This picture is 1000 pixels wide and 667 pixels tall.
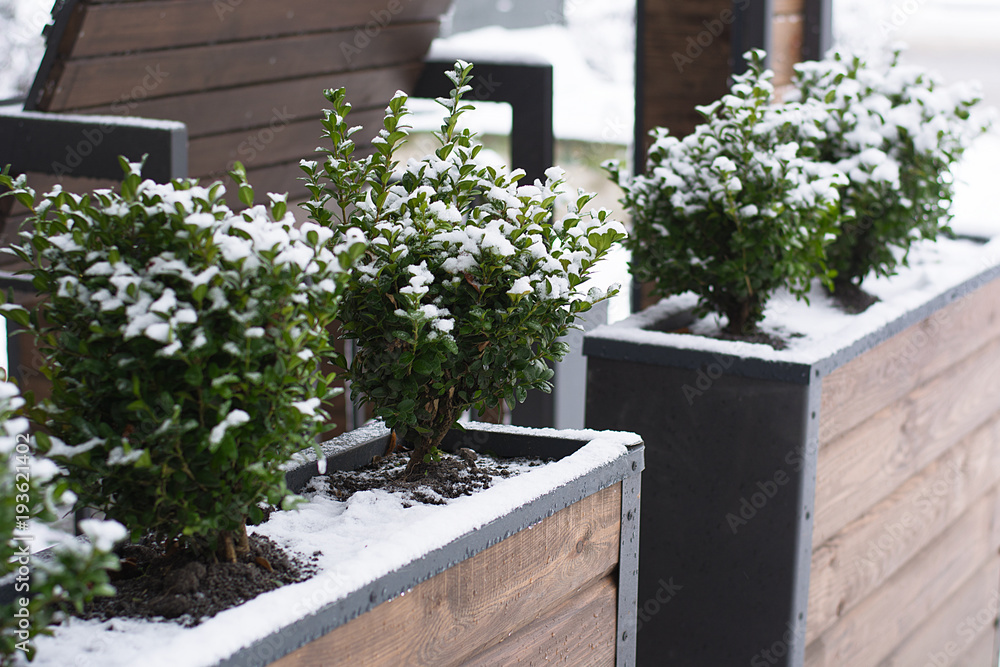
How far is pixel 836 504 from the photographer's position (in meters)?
1.88

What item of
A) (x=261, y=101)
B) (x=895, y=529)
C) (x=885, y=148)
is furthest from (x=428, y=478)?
(x=261, y=101)

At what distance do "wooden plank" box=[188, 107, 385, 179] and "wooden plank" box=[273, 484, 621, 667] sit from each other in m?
1.84

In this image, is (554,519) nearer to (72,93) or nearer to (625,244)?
(625,244)

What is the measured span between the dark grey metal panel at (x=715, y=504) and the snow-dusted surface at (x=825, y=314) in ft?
0.18

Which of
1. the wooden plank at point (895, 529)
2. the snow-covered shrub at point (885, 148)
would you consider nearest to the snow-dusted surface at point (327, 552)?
the wooden plank at point (895, 529)

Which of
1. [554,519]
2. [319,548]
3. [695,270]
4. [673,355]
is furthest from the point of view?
[695,270]

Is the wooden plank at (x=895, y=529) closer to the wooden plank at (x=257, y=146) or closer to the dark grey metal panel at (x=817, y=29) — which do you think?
the dark grey metal panel at (x=817, y=29)

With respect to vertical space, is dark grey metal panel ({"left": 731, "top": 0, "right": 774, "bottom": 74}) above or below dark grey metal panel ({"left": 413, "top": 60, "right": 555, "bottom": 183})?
above

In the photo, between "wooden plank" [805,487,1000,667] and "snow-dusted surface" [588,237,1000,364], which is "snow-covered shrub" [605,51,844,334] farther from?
"wooden plank" [805,487,1000,667]

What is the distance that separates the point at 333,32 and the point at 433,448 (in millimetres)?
1862

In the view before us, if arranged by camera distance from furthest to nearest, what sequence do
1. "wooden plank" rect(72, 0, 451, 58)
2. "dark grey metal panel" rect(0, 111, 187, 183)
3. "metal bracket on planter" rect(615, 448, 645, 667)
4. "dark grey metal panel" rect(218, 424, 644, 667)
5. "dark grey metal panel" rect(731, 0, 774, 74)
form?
"dark grey metal panel" rect(731, 0, 774, 74), "wooden plank" rect(72, 0, 451, 58), "dark grey metal panel" rect(0, 111, 187, 183), "metal bracket on planter" rect(615, 448, 645, 667), "dark grey metal panel" rect(218, 424, 644, 667)

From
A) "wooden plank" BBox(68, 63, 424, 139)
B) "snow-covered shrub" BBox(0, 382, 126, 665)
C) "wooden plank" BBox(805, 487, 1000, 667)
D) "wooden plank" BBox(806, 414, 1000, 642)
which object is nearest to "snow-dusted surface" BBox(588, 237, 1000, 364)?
"wooden plank" BBox(806, 414, 1000, 642)

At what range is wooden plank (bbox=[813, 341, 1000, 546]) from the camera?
6.09ft

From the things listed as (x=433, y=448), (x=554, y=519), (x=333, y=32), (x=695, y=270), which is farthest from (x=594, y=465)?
(x=333, y=32)
